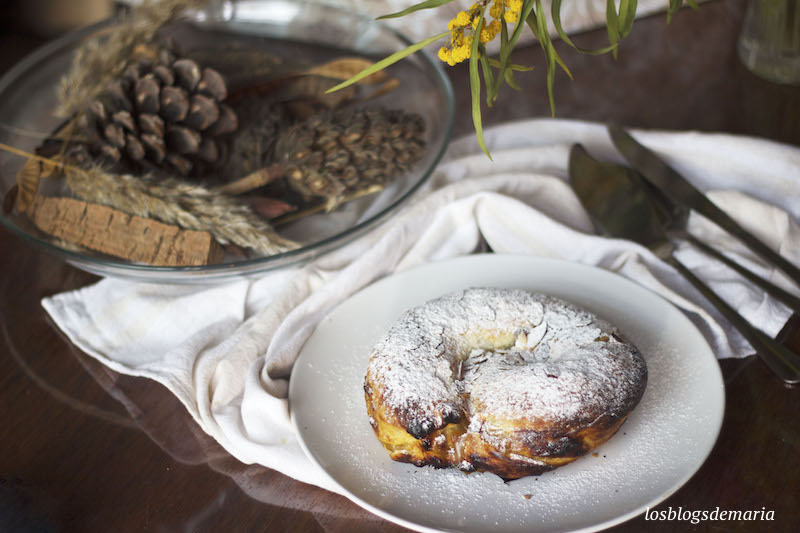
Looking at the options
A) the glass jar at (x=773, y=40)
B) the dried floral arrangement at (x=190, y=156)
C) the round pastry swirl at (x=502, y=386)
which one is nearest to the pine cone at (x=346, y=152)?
the dried floral arrangement at (x=190, y=156)

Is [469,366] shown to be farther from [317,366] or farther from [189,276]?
[189,276]

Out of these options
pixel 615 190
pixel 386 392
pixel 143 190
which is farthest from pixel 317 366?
pixel 615 190

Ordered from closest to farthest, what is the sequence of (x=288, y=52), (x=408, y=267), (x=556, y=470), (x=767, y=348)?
1. (x=556, y=470)
2. (x=767, y=348)
3. (x=408, y=267)
4. (x=288, y=52)

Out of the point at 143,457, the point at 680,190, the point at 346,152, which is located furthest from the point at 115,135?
the point at 680,190

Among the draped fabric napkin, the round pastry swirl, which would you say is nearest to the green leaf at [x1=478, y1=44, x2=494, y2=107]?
the round pastry swirl

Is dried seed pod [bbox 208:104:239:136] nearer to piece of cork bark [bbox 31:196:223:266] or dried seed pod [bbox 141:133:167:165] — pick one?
dried seed pod [bbox 141:133:167:165]

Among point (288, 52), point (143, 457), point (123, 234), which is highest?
point (288, 52)

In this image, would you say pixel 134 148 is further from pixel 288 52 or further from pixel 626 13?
pixel 626 13
